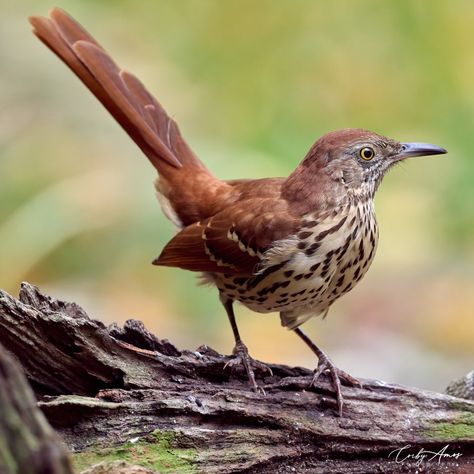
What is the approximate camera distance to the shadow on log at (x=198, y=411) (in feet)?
10.2

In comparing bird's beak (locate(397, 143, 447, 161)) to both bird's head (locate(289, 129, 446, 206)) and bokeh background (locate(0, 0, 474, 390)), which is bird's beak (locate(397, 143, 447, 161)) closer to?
bird's head (locate(289, 129, 446, 206))

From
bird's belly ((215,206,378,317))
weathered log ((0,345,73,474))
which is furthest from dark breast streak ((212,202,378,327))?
weathered log ((0,345,73,474))

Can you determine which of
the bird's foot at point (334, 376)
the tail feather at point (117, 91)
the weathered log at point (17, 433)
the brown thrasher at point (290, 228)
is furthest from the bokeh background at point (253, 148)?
the weathered log at point (17, 433)

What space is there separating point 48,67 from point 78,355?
4.83m

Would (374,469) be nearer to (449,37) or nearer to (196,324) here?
(196,324)

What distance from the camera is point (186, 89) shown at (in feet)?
25.5

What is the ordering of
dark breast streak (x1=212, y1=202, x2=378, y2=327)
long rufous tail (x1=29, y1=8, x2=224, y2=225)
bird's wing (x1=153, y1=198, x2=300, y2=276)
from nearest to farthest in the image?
dark breast streak (x1=212, y1=202, x2=378, y2=327)
bird's wing (x1=153, y1=198, x2=300, y2=276)
long rufous tail (x1=29, y1=8, x2=224, y2=225)

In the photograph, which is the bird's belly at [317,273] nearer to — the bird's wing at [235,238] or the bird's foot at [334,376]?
the bird's wing at [235,238]

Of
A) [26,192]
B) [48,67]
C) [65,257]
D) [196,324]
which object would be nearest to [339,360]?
[196,324]

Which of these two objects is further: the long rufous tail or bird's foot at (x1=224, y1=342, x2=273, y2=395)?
the long rufous tail

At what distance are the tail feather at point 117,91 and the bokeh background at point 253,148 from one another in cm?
160

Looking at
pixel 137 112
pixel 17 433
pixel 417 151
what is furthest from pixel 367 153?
pixel 17 433

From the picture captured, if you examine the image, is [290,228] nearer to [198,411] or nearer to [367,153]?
[367,153]

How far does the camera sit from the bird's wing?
12.6 ft
